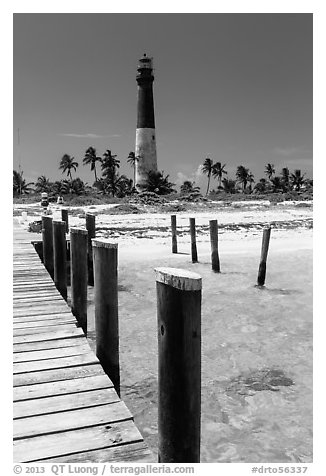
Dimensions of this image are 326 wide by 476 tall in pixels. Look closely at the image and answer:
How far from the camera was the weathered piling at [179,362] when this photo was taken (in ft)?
6.73

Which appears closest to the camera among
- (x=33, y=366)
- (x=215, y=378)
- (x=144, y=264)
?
(x=33, y=366)

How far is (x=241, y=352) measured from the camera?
629cm

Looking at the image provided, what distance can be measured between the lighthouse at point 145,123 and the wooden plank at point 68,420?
41616 mm

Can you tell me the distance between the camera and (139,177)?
146 ft

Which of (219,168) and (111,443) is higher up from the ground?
(219,168)

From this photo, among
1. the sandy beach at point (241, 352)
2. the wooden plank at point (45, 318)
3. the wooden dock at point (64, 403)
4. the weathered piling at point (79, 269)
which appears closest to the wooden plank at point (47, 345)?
the wooden dock at point (64, 403)

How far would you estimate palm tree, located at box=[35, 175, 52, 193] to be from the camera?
53.0 meters

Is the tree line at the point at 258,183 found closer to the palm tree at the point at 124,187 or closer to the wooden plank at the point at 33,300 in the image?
the palm tree at the point at 124,187

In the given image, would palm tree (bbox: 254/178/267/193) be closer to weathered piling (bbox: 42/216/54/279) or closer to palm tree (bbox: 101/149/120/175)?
palm tree (bbox: 101/149/120/175)

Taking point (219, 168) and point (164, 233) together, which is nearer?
point (164, 233)

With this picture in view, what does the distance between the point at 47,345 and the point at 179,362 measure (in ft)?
6.61
